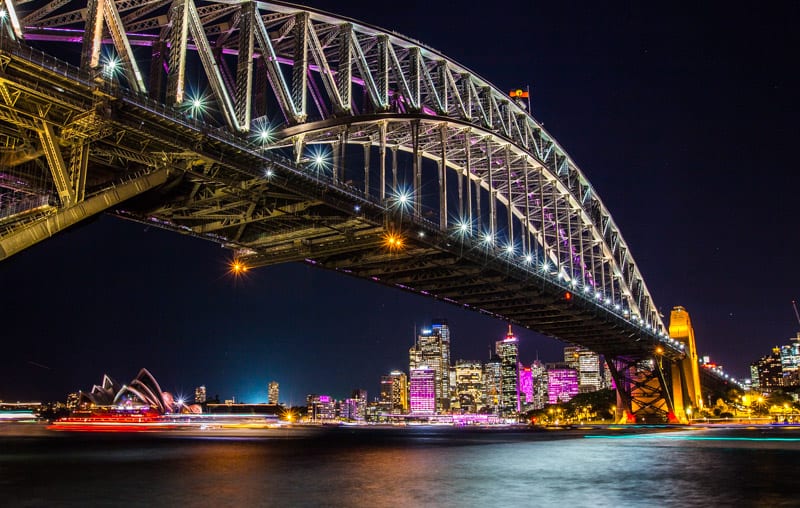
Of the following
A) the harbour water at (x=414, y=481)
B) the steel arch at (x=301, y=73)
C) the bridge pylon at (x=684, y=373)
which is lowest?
the harbour water at (x=414, y=481)

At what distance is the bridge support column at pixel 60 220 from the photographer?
23750 mm

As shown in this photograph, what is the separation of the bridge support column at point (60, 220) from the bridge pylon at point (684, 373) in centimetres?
8222

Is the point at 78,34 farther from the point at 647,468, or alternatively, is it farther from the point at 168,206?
the point at 647,468

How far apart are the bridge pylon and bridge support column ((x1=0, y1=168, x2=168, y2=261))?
270ft

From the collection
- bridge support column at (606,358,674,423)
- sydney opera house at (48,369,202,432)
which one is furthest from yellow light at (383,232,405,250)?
sydney opera house at (48,369,202,432)

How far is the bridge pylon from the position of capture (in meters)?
93.4

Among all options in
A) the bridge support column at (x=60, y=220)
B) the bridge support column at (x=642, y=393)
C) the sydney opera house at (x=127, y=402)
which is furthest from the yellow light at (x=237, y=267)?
the sydney opera house at (x=127, y=402)

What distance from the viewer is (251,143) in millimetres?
31578

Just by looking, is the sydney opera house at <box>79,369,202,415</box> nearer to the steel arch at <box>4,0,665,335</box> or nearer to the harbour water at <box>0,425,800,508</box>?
the steel arch at <box>4,0,665,335</box>

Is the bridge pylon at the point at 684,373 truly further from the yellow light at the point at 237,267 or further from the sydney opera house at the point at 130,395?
the sydney opera house at the point at 130,395

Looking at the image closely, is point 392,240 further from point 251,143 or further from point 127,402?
point 127,402

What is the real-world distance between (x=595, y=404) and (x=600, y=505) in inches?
5815

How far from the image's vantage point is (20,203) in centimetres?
2614

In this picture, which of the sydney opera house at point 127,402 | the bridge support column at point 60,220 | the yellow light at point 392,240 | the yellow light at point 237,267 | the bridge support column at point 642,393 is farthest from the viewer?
the sydney opera house at point 127,402
